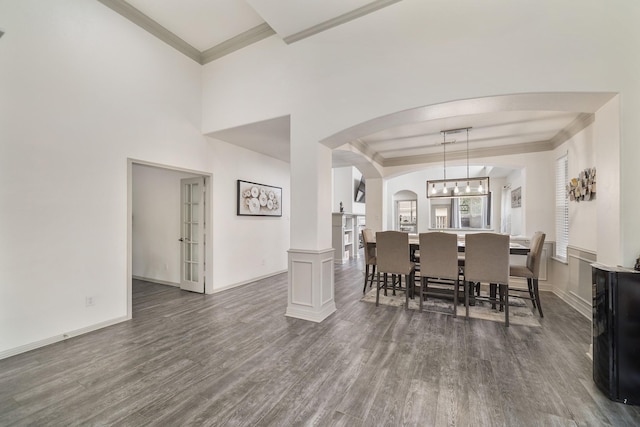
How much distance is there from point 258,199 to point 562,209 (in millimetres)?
5560

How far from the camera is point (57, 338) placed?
8.97 ft

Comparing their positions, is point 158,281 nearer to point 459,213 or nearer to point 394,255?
point 394,255

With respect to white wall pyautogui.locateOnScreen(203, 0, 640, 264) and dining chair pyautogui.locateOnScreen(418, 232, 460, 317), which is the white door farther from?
dining chair pyautogui.locateOnScreen(418, 232, 460, 317)

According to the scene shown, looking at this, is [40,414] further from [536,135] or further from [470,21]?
[536,135]

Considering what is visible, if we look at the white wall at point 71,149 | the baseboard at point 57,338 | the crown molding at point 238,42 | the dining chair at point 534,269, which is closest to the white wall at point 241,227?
the white wall at point 71,149

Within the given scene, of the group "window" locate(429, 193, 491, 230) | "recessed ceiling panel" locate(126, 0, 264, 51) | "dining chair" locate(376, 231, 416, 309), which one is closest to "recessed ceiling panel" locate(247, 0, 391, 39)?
"recessed ceiling panel" locate(126, 0, 264, 51)

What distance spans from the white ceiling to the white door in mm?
→ 1100

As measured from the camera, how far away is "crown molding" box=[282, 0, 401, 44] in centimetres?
292

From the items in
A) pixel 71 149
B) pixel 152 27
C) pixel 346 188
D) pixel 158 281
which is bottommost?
pixel 158 281

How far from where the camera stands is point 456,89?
104 inches

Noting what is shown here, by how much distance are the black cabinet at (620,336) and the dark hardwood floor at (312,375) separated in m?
0.13


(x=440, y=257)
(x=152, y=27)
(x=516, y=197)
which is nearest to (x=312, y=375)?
(x=440, y=257)

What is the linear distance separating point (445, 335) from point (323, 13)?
3.94 metres

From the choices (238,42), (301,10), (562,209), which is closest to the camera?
(301,10)
